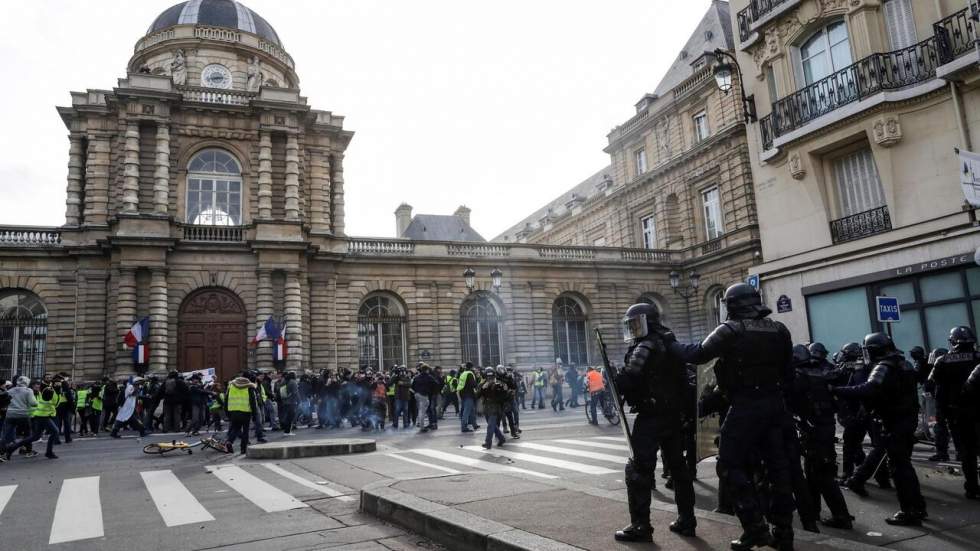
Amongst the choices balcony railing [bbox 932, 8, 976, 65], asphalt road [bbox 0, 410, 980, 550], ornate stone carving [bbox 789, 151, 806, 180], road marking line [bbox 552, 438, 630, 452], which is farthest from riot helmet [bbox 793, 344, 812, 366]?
ornate stone carving [bbox 789, 151, 806, 180]

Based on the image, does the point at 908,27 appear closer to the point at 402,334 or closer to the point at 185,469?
the point at 185,469

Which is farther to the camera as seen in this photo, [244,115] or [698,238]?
[698,238]

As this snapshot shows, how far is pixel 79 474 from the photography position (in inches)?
409

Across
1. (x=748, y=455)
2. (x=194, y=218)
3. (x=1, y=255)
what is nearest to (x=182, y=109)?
(x=194, y=218)

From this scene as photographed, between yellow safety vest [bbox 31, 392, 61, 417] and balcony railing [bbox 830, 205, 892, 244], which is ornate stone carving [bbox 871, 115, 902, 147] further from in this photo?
yellow safety vest [bbox 31, 392, 61, 417]

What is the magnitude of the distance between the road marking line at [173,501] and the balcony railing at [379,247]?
1883 centimetres

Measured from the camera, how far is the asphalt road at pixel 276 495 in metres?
5.87

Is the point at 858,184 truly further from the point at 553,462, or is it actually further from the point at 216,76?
the point at 216,76

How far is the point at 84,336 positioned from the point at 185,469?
16726mm

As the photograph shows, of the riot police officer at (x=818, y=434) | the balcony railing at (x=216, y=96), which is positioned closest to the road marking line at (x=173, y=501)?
the riot police officer at (x=818, y=434)

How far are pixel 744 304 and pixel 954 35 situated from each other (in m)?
11.6

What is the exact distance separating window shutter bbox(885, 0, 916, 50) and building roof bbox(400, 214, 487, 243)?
3282 cm

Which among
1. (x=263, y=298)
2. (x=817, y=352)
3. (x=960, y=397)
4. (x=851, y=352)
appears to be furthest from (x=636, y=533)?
(x=263, y=298)

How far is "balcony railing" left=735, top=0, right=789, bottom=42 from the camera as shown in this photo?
16.4m
